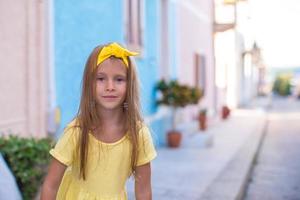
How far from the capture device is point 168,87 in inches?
385

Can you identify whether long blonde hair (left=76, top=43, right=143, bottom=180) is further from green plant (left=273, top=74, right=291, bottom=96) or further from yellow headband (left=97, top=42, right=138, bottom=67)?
green plant (left=273, top=74, right=291, bottom=96)

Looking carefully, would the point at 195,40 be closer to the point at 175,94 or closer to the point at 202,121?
the point at 202,121

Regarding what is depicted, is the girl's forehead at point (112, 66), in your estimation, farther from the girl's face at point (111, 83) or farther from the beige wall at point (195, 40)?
the beige wall at point (195, 40)

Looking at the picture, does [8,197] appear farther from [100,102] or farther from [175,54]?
[175,54]

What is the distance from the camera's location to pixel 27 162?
3.85 meters

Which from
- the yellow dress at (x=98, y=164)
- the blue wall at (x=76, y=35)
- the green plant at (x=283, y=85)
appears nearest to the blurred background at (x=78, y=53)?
the blue wall at (x=76, y=35)

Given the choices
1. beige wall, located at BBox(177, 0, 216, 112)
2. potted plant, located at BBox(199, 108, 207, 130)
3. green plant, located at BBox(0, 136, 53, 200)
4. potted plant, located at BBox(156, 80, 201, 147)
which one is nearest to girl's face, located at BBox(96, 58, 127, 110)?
green plant, located at BBox(0, 136, 53, 200)

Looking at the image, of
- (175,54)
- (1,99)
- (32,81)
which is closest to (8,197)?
(1,99)

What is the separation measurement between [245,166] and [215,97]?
34.0ft

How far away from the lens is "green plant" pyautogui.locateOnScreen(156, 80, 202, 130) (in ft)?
31.6

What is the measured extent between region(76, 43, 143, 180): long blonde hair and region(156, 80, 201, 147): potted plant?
7.35m

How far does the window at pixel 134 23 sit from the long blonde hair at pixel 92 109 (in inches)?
240

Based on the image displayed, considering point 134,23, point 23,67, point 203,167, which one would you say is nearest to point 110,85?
point 23,67

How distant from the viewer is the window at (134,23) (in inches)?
330
